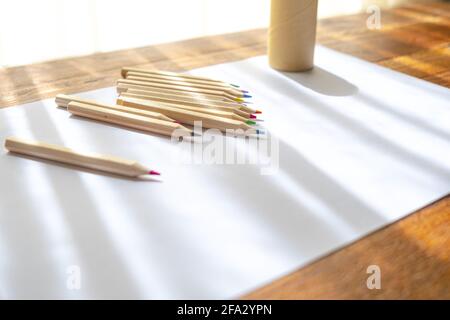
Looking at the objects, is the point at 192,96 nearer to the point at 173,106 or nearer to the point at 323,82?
the point at 173,106

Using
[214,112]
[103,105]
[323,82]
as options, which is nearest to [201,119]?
[214,112]

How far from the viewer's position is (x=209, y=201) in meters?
0.52

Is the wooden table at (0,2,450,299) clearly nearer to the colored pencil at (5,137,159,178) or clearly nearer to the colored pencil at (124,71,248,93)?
the colored pencil at (124,71,248,93)

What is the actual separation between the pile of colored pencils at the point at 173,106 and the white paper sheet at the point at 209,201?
0.02 meters

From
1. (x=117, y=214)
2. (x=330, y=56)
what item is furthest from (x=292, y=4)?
(x=117, y=214)

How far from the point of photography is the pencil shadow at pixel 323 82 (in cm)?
78

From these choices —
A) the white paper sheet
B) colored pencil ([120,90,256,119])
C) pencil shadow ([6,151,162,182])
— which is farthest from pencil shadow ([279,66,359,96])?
pencil shadow ([6,151,162,182])

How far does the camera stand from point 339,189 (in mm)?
544

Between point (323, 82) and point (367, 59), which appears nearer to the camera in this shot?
point (323, 82)

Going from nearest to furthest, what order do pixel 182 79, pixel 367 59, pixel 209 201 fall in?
pixel 209 201 < pixel 182 79 < pixel 367 59

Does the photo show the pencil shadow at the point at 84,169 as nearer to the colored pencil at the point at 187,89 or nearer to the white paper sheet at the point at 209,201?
the white paper sheet at the point at 209,201

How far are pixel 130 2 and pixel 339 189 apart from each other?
2.54 feet

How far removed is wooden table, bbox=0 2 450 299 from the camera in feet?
1.41

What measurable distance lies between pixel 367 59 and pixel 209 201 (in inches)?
19.8
